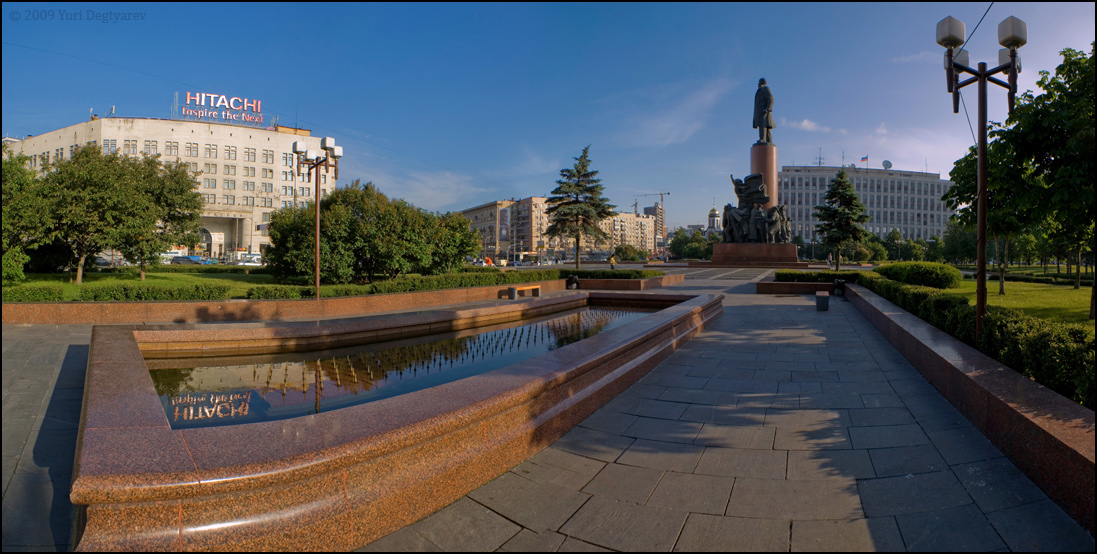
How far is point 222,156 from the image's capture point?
6375cm

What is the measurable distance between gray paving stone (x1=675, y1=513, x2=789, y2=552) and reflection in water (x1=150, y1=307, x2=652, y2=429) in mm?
4411

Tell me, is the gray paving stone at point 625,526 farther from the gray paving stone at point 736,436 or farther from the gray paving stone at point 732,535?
the gray paving stone at point 736,436

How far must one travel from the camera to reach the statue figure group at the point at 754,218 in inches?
1572

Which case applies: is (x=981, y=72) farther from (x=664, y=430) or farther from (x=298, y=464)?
(x=298, y=464)

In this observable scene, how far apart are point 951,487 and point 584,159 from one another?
93.0 ft

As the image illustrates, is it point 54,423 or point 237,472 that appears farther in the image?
point 54,423

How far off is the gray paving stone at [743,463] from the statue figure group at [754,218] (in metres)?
39.0

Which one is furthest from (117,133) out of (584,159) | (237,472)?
(237,472)

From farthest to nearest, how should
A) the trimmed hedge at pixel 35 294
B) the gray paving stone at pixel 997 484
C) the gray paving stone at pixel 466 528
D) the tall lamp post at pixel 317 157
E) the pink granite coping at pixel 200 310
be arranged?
the tall lamp post at pixel 317 157 < the trimmed hedge at pixel 35 294 < the pink granite coping at pixel 200 310 < the gray paving stone at pixel 997 484 < the gray paving stone at pixel 466 528

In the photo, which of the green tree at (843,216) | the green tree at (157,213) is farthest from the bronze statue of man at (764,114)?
the green tree at (157,213)

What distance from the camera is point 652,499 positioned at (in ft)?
11.4

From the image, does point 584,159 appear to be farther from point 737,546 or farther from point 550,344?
point 737,546

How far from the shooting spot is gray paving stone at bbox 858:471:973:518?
3.32m

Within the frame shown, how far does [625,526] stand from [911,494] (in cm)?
207
